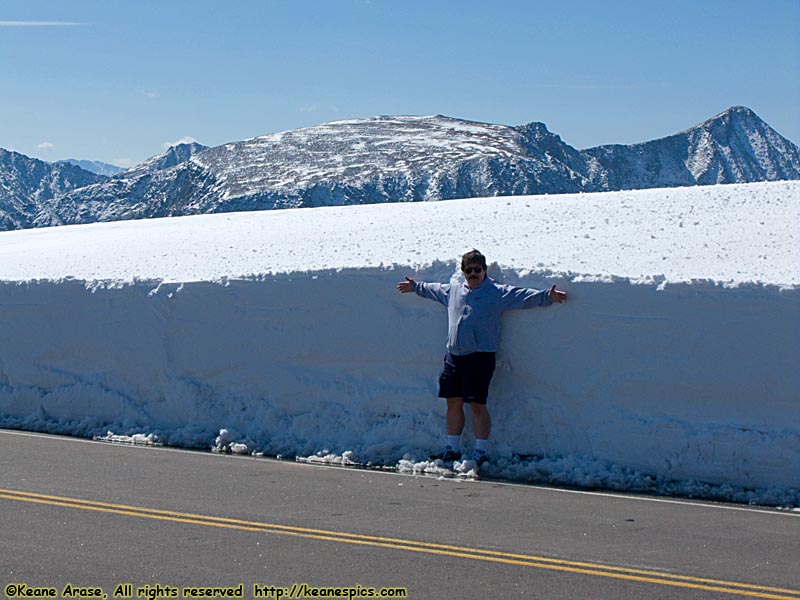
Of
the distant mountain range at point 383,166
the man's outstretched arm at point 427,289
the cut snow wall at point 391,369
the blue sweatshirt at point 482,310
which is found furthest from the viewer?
the distant mountain range at point 383,166

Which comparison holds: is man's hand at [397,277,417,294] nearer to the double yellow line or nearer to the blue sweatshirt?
the blue sweatshirt

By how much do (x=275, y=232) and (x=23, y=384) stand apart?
403 centimetres

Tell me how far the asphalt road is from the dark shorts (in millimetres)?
961

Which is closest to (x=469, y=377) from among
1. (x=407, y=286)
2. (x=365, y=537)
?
(x=407, y=286)

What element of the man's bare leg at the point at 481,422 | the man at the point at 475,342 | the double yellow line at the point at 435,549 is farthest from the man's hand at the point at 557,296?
the double yellow line at the point at 435,549

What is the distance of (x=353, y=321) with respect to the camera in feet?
34.6

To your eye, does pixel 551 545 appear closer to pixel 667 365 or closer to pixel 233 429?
pixel 667 365

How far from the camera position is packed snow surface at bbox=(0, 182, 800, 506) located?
28.3ft

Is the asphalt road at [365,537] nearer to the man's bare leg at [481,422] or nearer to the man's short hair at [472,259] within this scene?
the man's bare leg at [481,422]

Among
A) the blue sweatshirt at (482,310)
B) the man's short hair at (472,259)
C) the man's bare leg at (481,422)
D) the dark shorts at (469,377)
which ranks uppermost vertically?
the man's short hair at (472,259)

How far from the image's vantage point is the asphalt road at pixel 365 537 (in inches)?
223

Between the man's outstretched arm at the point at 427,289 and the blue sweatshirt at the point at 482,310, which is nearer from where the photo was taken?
the blue sweatshirt at the point at 482,310

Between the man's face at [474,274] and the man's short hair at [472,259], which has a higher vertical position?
the man's short hair at [472,259]

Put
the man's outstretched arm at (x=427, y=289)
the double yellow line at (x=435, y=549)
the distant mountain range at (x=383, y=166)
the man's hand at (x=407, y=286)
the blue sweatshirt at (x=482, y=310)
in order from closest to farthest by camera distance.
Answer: the double yellow line at (x=435, y=549) → the blue sweatshirt at (x=482, y=310) → the man's outstretched arm at (x=427, y=289) → the man's hand at (x=407, y=286) → the distant mountain range at (x=383, y=166)
